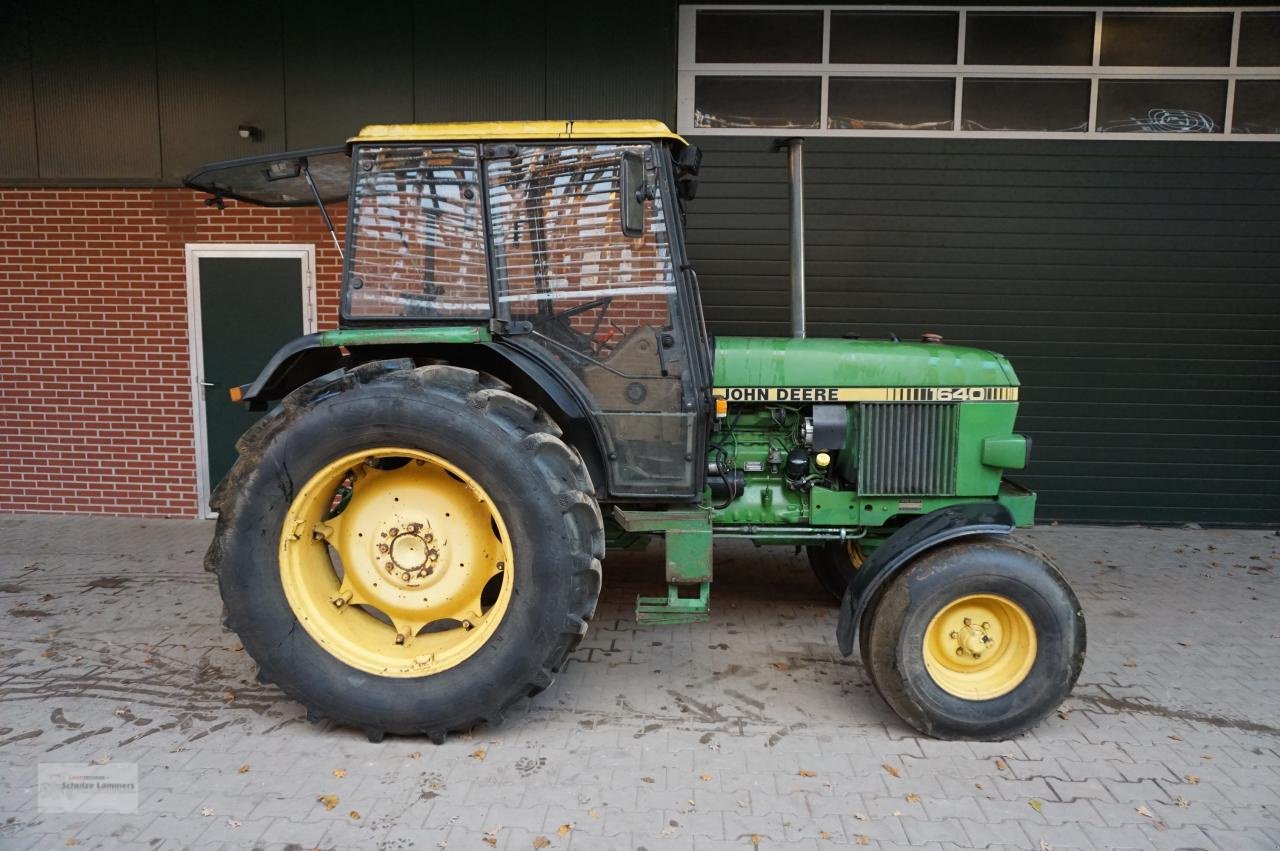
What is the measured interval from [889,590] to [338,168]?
3.10 metres

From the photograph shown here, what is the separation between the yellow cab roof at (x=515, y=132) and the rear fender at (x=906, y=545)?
1.93 metres

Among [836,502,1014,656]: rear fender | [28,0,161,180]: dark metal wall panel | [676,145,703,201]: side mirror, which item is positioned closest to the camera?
[836,502,1014,656]: rear fender

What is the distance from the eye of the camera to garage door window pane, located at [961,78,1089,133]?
6.73 meters

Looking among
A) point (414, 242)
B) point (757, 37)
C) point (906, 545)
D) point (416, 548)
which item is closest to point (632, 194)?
point (414, 242)

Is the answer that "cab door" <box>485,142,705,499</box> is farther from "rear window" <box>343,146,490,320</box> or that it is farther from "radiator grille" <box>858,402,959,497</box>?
"radiator grille" <box>858,402,959,497</box>

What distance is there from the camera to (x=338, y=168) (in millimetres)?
3805

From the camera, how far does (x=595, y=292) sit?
350 centimetres

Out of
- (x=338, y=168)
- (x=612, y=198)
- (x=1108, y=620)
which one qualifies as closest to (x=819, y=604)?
(x=1108, y=620)

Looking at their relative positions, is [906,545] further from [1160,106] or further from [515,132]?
[1160,106]

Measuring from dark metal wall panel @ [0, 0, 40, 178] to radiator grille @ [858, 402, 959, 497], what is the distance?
22.7ft

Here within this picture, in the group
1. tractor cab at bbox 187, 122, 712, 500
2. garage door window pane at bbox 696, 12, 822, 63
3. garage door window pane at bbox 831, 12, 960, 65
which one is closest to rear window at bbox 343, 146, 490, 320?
tractor cab at bbox 187, 122, 712, 500

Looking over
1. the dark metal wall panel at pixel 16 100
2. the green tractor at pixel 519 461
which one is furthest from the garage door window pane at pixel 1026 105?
the dark metal wall panel at pixel 16 100

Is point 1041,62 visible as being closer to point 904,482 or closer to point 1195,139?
point 1195,139

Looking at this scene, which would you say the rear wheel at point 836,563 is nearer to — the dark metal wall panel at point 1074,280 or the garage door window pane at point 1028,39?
the dark metal wall panel at point 1074,280
